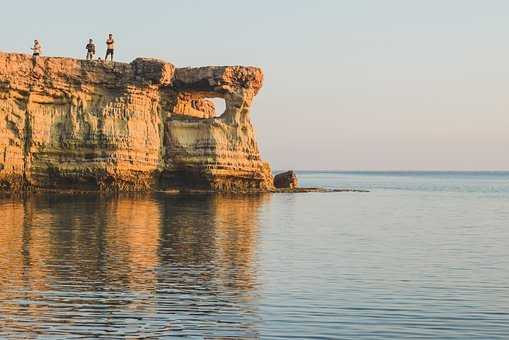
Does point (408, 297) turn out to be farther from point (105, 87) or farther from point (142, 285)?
point (105, 87)

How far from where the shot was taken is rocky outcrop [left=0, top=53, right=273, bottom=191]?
207ft

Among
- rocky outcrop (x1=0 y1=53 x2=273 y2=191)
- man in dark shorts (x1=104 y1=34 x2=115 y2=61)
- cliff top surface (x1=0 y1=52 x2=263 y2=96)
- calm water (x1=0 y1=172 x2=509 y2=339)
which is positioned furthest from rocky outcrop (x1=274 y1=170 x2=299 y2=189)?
calm water (x1=0 y1=172 x2=509 y2=339)

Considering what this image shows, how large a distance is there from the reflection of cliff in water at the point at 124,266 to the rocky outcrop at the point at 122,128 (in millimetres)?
15793

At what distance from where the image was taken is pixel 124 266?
25.3 metres

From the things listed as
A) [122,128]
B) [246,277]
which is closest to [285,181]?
[122,128]

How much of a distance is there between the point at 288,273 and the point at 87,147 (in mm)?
42726

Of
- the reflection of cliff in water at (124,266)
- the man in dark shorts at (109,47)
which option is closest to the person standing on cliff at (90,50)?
the man in dark shorts at (109,47)

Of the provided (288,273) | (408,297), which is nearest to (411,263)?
(288,273)

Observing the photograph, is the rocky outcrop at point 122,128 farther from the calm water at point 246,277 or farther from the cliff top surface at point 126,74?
the calm water at point 246,277

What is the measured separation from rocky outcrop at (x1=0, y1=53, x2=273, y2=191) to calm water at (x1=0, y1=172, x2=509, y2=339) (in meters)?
18.2

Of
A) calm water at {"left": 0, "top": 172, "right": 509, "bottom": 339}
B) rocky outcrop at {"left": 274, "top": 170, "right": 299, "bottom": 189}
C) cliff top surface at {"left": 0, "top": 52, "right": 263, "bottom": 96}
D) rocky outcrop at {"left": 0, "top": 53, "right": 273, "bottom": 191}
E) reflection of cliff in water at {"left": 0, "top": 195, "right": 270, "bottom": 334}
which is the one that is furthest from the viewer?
rocky outcrop at {"left": 274, "top": 170, "right": 299, "bottom": 189}

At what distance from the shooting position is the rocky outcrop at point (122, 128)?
6319cm

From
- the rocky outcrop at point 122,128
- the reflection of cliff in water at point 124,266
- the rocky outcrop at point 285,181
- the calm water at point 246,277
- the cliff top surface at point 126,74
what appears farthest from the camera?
the rocky outcrop at point 285,181

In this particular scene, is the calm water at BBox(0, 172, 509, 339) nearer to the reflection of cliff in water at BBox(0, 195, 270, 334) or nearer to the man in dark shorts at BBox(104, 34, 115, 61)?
the reflection of cliff in water at BBox(0, 195, 270, 334)
